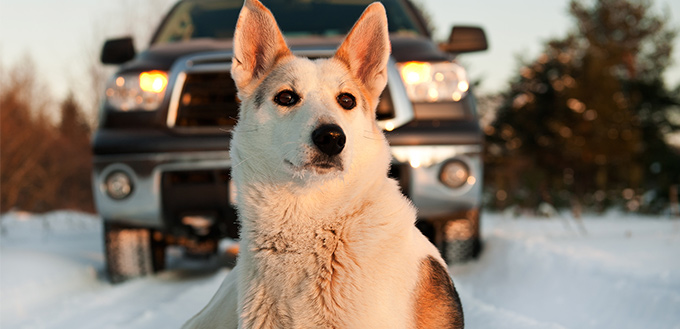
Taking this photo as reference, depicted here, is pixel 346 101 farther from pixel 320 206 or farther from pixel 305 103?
pixel 320 206

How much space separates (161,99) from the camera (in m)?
4.44

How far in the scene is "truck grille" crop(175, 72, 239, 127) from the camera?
4395mm

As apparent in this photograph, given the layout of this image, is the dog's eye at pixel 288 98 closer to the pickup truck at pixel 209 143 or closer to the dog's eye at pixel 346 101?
the dog's eye at pixel 346 101

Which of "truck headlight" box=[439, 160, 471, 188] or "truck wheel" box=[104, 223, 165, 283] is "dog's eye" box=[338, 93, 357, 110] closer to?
"truck headlight" box=[439, 160, 471, 188]

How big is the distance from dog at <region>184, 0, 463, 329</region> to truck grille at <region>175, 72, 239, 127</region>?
65.7 inches

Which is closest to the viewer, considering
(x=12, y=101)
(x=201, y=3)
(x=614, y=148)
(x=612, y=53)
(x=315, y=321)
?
(x=315, y=321)

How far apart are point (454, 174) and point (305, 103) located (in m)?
2.21

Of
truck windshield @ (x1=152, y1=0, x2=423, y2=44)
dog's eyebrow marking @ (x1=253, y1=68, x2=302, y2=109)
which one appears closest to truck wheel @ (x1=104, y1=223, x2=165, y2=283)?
truck windshield @ (x1=152, y1=0, x2=423, y2=44)

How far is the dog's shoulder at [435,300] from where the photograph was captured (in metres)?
2.22

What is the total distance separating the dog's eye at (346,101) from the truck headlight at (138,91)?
7.56ft

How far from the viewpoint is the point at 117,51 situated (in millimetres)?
4953

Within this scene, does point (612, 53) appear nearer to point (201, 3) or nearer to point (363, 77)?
point (201, 3)

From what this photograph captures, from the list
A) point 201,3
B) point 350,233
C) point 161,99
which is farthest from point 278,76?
point 201,3

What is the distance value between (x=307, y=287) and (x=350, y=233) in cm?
26
